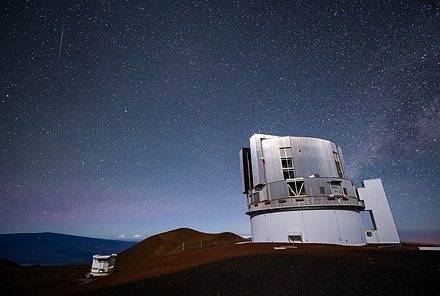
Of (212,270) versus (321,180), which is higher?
(321,180)

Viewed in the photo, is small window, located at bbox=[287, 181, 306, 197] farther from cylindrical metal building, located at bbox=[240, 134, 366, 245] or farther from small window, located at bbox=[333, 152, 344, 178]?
small window, located at bbox=[333, 152, 344, 178]

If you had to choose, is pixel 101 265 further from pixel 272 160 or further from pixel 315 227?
pixel 315 227

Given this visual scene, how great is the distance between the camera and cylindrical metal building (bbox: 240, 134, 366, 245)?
23875 mm

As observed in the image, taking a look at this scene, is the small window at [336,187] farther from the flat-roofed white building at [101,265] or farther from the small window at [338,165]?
the flat-roofed white building at [101,265]

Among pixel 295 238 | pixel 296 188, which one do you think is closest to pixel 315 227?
pixel 295 238

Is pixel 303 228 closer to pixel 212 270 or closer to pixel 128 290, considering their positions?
pixel 212 270

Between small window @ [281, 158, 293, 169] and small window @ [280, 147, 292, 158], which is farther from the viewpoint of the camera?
small window @ [280, 147, 292, 158]

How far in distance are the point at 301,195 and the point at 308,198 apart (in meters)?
0.79

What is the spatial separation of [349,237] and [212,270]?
19.3 m

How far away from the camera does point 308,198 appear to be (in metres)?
24.3

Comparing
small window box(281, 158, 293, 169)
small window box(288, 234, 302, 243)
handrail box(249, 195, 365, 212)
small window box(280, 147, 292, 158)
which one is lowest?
small window box(288, 234, 302, 243)

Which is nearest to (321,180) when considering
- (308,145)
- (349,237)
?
(308,145)

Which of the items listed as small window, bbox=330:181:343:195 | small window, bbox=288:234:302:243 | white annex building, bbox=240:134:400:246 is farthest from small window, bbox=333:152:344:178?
small window, bbox=288:234:302:243

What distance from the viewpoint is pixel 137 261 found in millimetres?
43844
